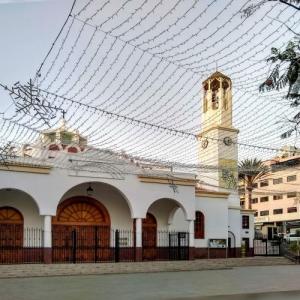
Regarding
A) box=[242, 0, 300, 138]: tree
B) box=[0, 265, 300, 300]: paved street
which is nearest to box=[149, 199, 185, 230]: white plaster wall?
box=[0, 265, 300, 300]: paved street

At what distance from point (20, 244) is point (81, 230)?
3062 mm

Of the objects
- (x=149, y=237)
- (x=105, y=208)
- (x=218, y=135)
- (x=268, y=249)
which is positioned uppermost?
(x=218, y=135)

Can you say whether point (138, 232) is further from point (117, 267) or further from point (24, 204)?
point (24, 204)

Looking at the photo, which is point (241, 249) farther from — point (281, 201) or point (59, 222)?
point (281, 201)

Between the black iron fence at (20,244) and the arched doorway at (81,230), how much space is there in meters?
0.90

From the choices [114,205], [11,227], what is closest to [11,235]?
[11,227]

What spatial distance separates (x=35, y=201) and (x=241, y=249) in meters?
13.2

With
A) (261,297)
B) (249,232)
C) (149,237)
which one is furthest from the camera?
(249,232)

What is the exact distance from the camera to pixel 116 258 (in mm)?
24047

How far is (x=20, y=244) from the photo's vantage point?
78.1 ft

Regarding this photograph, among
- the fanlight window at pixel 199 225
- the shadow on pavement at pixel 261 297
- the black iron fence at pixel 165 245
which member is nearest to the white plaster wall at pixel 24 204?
the black iron fence at pixel 165 245

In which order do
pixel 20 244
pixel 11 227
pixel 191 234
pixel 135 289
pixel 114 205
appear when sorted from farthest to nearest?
pixel 114 205 → pixel 191 234 → pixel 11 227 → pixel 20 244 → pixel 135 289

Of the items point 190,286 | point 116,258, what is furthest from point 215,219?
point 190,286

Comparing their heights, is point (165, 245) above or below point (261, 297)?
above
